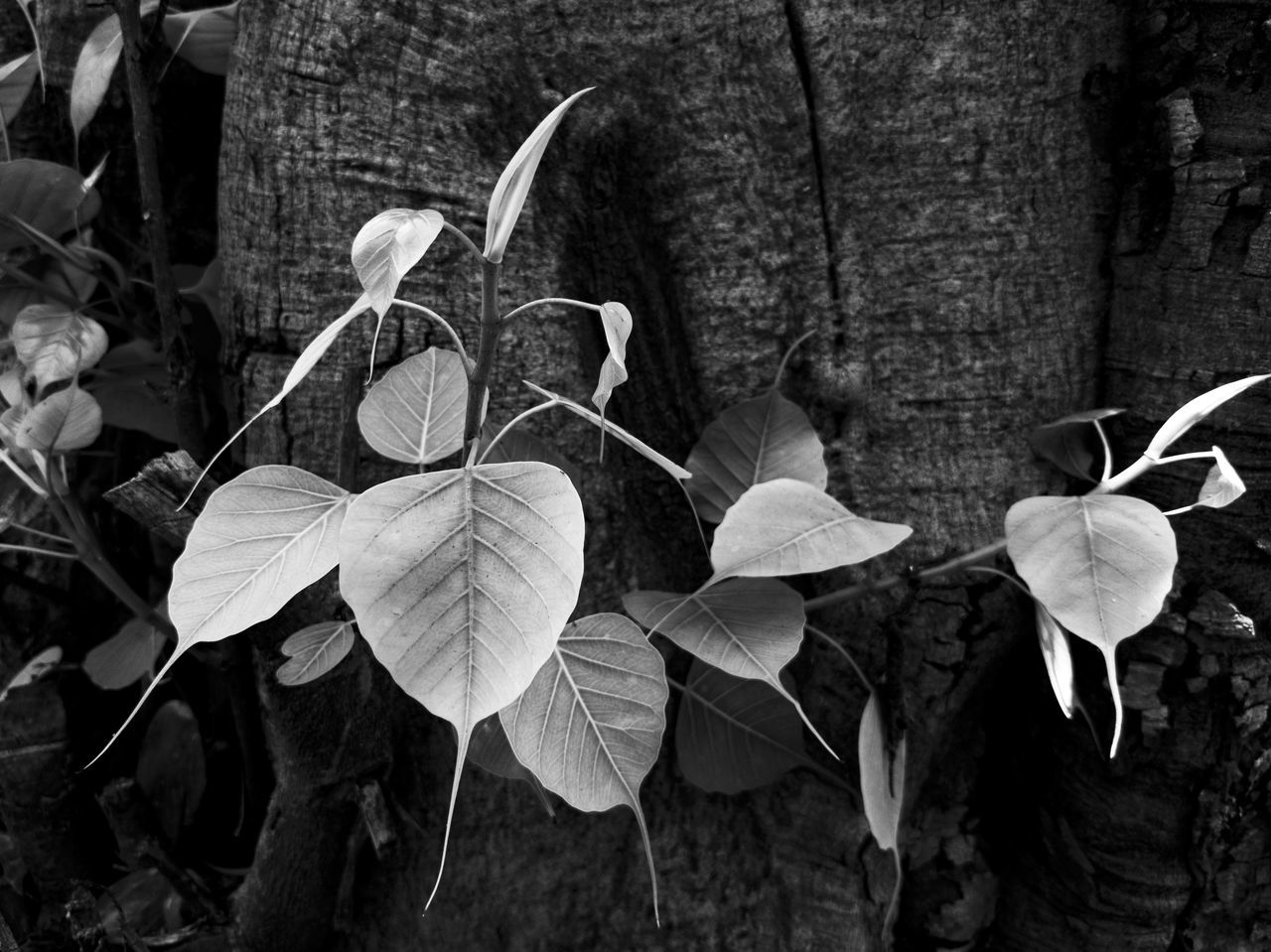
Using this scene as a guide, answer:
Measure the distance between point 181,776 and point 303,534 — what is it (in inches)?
22.4

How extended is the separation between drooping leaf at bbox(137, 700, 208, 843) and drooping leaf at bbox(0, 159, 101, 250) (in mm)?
548

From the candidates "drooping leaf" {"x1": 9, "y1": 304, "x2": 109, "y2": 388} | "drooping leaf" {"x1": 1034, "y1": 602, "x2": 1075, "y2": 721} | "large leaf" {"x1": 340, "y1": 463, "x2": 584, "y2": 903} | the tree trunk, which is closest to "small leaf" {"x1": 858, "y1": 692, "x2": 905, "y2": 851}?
the tree trunk

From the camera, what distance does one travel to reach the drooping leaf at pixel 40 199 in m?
0.92

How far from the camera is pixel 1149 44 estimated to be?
0.90 meters

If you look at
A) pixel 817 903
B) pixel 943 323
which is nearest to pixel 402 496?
pixel 943 323

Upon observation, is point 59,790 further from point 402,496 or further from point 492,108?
point 492,108

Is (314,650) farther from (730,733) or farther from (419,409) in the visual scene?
(730,733)

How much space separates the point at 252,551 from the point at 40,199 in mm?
545

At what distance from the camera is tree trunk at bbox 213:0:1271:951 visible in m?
0.87

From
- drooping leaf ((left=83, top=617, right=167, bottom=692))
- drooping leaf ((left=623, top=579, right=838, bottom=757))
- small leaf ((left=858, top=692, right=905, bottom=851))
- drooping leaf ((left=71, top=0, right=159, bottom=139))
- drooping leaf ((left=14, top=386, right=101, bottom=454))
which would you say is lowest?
small leaf ((left=858, top=692, right=905, bottom=851))

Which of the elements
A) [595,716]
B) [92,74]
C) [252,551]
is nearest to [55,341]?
[92,74]

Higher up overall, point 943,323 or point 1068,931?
point 943,323

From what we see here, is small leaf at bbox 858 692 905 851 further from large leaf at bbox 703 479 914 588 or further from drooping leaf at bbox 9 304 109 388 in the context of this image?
drooping leaf at bbox 9 304 109 388

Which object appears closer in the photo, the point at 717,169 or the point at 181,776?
the point at 717,169
